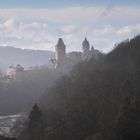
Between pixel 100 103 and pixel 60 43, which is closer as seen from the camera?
pixel 100 103

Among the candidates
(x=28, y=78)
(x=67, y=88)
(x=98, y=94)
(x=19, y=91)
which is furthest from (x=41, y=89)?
(x=98, y=94)

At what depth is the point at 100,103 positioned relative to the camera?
52.4 metres

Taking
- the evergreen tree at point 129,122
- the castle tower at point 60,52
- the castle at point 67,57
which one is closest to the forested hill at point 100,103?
the evergreen tree at point 129,122

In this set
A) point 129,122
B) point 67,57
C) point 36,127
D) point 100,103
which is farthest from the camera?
point 67,57

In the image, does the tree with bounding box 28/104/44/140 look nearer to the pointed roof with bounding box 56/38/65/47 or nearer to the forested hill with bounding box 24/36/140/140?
the forested hill with bounding box 24/36/140/140

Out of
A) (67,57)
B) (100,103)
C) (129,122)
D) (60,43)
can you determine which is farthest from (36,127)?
(60,43)

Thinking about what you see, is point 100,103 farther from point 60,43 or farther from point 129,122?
point 60,43

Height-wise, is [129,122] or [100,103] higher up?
[100,103]

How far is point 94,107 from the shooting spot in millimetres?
52344

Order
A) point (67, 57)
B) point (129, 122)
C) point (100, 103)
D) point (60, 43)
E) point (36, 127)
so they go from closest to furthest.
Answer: point (129, 122), point (36, 127), point (100, 103), point (67, 57), point (60, 43)

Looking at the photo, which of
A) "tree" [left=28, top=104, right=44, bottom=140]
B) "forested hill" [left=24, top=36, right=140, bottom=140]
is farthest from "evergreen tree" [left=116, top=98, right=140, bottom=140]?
"tree" [left=28, top=104, right=44, bottom=140]

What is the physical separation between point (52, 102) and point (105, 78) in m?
8.16

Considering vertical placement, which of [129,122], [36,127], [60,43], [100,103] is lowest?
[36,127]

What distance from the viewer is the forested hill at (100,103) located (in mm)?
38750
